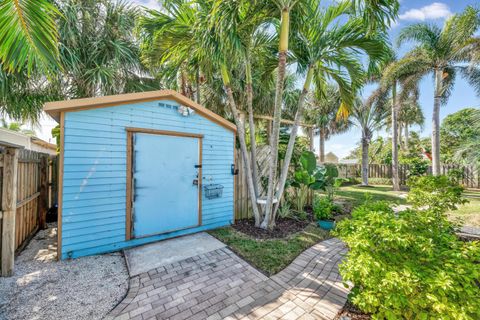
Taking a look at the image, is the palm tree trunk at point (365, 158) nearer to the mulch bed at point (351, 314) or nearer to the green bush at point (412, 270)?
the green bush at point (412, 270)

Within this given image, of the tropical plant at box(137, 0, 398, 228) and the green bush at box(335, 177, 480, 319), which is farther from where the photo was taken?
the tropical plant at box(137, 0, 398, 228)

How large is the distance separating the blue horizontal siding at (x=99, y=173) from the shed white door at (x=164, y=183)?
20cm

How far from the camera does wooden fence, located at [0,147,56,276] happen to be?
2625mm

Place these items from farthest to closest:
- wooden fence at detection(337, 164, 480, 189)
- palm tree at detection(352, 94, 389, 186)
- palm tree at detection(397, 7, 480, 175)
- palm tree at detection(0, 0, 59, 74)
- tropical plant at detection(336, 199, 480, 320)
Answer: palm tree at detection(352, 94, 389, 186) → wooden fence at detection(337, 164, 480, 189) → palm tree at detection(397, 7, 480, 175) → palm tree at detection(0, 0, 59, 74) → tropical plant at detection(336, 199, 480, 320)

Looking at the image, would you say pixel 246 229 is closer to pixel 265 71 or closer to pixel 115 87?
pixel 265 71

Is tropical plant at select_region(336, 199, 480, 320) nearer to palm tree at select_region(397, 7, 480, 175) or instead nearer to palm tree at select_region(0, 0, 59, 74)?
palm tree at select_region(0, 0, 59, 74)

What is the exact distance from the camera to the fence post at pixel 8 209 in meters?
2.60

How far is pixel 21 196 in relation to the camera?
3.39m

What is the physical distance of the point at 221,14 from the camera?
3.20 metres

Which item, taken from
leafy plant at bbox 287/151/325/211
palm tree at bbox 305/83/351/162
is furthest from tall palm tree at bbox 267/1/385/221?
palm tree at bbox 305/83/351/162

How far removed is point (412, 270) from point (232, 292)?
1.90 metres

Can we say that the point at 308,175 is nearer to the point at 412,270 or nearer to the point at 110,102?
the point at 412,270

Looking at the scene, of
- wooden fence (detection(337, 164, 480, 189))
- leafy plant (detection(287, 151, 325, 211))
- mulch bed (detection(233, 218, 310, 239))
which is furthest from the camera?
wooden fence (detection(337, 164, 480, 189))

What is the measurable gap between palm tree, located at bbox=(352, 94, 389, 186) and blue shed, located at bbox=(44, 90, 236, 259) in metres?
12.6
